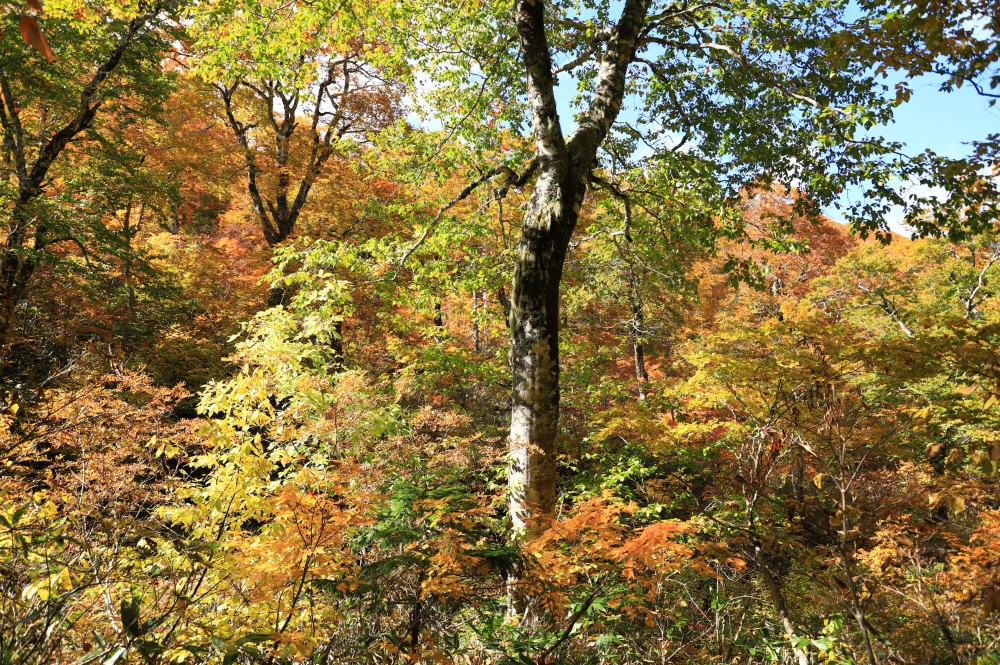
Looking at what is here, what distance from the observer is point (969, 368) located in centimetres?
333

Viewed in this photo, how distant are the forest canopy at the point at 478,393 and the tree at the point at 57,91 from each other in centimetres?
6

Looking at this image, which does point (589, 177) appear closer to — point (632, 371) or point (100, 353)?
point (100, 353)

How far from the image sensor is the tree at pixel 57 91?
299 inches

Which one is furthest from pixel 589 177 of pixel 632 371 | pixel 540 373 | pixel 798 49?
pixel 632 371

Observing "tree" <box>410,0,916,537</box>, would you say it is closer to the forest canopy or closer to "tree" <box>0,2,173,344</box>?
the forest canopy

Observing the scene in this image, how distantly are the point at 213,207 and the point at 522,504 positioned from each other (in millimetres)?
24113

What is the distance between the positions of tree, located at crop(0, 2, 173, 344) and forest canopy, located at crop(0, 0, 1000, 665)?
0.06 metres

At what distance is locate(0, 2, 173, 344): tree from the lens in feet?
24.9

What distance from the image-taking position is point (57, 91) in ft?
25.9

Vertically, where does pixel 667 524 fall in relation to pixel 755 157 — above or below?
below

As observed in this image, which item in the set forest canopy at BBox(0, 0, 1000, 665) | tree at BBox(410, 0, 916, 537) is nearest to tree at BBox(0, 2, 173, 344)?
forest canopy at BBox(0, 0, 1000, 665)

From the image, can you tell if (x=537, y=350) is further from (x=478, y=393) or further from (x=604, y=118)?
(x=478, y=393)

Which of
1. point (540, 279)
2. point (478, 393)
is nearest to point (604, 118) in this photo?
point (540, 279)

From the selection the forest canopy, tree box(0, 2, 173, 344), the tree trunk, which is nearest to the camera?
the forest canopy
